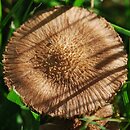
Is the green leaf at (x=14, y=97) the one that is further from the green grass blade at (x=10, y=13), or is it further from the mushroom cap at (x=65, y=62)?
the green grass blade at (x=10, y=13)

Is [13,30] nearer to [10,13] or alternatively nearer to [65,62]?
[10,13]

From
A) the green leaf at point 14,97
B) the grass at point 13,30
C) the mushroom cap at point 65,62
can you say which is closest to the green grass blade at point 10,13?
the grass at point 13,30

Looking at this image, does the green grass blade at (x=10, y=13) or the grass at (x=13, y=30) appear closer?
the grass at (x=13, y=30)

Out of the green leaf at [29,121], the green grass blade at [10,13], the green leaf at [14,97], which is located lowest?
the green leaf at [29,121]

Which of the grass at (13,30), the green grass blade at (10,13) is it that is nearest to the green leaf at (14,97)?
the grass at (13,30)

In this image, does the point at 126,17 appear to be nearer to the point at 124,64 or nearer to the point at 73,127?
the point at 124,64

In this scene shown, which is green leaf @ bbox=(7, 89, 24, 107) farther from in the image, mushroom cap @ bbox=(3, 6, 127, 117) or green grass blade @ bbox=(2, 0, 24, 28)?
green grass blade @ bbox=(2, 0, 24, 28)

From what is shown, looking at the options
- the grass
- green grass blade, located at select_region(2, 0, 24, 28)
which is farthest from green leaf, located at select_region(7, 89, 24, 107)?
green grass blade, located at select_region(2, 0, 24, 28)

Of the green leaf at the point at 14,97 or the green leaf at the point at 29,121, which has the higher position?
the green leaf at the point at 14,97
